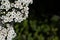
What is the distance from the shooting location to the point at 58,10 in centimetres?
712

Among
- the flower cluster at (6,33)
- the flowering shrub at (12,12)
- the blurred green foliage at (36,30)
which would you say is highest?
the flowering shrub at (12,12)

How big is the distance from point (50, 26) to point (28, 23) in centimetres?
59

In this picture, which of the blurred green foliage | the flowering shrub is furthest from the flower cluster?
the blurred green foliage

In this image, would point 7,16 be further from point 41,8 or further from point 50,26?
point 41,8

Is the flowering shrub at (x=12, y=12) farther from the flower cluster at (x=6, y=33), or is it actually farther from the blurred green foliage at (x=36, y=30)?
the blurred green foliage at (x=36, y=30)

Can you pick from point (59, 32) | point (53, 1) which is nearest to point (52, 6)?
point (53, 1)

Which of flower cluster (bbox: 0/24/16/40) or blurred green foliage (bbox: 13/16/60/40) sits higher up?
flower cluster (bbox: 0/24/16/40)

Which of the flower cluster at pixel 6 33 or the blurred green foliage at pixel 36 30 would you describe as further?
the blurred green foliage at pixel 36 30

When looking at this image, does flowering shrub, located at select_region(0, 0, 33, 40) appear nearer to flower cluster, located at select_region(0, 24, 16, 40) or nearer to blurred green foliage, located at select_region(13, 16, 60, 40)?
flower cluster, located at select_region(0, 24, 16, 40)

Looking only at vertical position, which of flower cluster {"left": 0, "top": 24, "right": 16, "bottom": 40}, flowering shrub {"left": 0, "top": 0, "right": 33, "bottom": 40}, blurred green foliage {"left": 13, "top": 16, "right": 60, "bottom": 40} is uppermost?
flowering shrub {"left": 0, "top": 0, "right": 33, "bottom": 40}

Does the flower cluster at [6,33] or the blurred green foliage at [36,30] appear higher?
the flower cluster at [6,33]

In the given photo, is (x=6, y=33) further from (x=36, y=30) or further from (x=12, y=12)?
(x=36, y=30)

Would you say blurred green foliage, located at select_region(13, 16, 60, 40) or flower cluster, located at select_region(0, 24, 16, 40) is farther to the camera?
blurred green foliage, located at select_region(13, 16, 60, 40)

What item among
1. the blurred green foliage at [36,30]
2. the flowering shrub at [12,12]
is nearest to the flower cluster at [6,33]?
the flowering shrub at [12,12]
